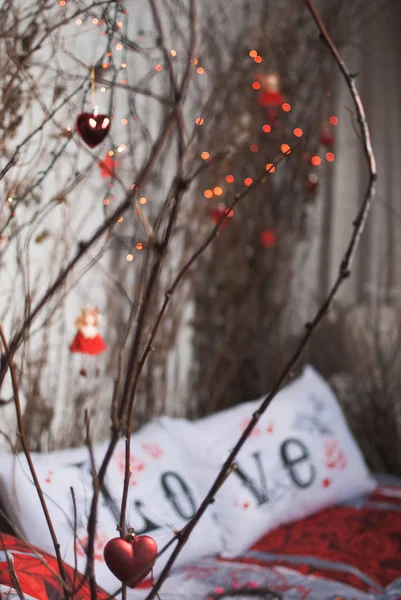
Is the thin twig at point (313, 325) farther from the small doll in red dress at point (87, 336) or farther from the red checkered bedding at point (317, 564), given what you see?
the small doll in red dress at point (87, 336)

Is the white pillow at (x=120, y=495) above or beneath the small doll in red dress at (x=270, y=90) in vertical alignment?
beneath

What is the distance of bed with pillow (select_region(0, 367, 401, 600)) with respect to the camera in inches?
56.8

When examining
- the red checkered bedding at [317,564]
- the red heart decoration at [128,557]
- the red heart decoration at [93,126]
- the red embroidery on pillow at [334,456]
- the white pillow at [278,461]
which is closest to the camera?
the red heart decoration at [128,557]

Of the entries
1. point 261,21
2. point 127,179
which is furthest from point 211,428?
point 261,21

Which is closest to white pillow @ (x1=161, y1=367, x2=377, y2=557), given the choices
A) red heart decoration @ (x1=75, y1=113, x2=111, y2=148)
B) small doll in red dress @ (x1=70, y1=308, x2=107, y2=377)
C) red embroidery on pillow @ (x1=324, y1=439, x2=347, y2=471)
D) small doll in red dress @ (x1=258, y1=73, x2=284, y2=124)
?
red embroidery on pillow @ (x1=324, y1=439, x2=347, y2=471)

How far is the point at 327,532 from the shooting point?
1819 mm

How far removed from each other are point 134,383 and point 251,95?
7.38 ft

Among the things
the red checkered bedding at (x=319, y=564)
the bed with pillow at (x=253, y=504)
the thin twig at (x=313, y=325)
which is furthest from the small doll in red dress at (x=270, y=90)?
the thin twig at (x=313, y=325)

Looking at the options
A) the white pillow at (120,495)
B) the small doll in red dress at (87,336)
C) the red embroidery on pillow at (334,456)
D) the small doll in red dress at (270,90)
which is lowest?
the red embroidery on pillow at (334,456)

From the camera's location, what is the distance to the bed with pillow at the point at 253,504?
4.73 feet

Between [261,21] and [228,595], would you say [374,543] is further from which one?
[261,21]

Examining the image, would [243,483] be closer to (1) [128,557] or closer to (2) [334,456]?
(2) [334,456]

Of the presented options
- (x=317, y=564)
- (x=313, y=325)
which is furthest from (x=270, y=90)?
(x=313, y=325)

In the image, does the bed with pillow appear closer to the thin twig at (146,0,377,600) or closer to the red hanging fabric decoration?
the red hanging fabric decoration
